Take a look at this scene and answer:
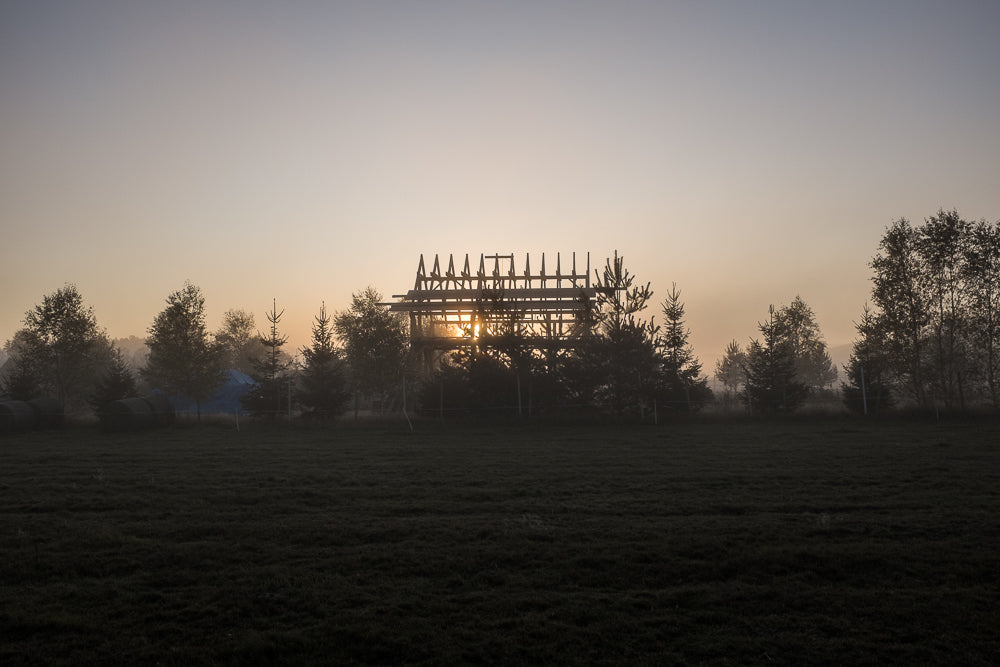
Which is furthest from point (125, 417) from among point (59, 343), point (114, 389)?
point (59, 343)

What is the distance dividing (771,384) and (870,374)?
4.80 metres

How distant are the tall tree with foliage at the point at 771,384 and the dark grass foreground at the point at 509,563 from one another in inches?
634

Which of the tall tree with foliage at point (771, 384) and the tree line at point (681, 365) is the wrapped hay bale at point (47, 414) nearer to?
the tree line at point (681, 365)

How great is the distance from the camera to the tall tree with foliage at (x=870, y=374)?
104 ft

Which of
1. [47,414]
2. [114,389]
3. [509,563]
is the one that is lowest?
[509,563]

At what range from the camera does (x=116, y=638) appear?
6.55m

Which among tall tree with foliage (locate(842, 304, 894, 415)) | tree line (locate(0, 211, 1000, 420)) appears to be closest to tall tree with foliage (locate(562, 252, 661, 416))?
tree line (locate(0, 211, 1000, 420))

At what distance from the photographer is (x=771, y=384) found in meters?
33.7

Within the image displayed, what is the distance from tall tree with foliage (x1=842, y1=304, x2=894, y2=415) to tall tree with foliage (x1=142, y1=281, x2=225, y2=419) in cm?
3724

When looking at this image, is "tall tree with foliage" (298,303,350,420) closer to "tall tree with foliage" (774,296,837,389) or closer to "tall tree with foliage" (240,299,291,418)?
"tall tree with foliage" (240,299,291,418)

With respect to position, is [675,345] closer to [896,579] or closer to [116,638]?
[896,579]

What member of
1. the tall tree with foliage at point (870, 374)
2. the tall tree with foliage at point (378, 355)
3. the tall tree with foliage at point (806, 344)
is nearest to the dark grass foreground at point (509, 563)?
the tall tree with foliage at point (870, 374)

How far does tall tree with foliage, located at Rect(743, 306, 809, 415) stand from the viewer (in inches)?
1304

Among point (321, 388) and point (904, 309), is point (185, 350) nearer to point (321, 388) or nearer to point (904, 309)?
point (321, 388)
